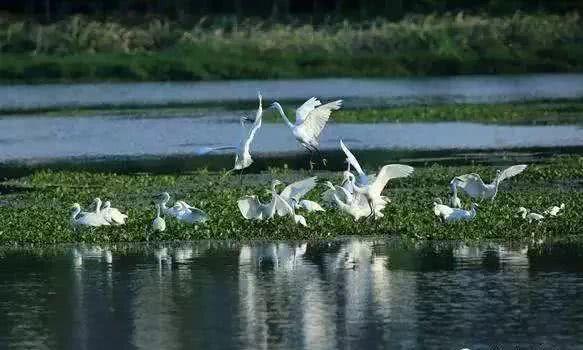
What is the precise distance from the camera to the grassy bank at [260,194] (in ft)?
71.6

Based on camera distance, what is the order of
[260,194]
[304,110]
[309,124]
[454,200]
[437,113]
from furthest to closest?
[437,113] < [260,194] < [304,110] < [309,124] < [454,200]

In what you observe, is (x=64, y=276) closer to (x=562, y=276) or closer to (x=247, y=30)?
(x=562, y=276)

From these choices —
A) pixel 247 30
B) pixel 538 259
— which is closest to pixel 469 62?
pixel 247 30

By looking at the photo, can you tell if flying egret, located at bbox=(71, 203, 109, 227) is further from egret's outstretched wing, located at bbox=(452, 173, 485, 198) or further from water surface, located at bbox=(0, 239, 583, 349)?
egret's outstretched wing, located at bbox=(452, 173, 485, 198)

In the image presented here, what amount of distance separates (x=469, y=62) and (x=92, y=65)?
1281 cm

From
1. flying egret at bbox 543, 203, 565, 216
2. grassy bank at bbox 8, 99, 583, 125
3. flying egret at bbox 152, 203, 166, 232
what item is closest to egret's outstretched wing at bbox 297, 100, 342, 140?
flying egret at bbox 152, 203, 166, 232

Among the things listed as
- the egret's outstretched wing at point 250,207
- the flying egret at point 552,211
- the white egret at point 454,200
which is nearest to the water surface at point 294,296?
the egret's outstretched wing at point 250,207

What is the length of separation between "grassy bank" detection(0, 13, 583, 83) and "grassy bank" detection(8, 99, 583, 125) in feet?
31.9

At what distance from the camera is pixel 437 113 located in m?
42.5

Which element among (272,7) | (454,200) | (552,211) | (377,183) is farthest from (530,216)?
(272,7)

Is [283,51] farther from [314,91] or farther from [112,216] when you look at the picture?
[112,216]

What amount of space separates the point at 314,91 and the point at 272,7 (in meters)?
23.6

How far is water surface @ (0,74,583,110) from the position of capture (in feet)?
165

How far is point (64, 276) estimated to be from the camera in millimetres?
19500
